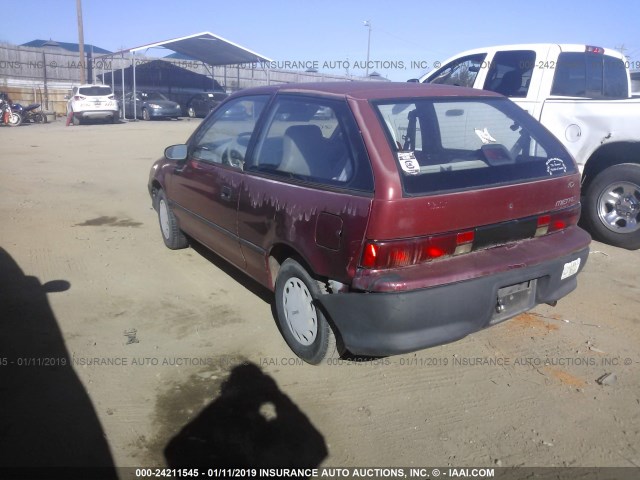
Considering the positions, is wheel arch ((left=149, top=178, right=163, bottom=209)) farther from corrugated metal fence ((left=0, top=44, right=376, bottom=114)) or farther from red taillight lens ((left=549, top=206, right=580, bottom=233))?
corrugated metal fence ((left=0, top=44, right=376, bottom=114))

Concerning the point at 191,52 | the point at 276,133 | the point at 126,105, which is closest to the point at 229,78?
the point at 191,52

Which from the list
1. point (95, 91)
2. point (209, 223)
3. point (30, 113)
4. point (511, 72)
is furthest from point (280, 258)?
point (30, 113)

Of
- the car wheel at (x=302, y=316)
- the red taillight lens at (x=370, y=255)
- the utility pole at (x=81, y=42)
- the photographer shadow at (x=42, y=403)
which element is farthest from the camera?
the utility pole at (x=81, y=42)

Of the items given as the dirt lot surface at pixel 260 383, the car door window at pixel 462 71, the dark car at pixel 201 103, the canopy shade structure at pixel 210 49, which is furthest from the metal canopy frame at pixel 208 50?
the dirt lot surface at pixel 260 383

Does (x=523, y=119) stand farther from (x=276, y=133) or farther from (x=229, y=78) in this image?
(x=229, y=78)

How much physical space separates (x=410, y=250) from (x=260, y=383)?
4.01 feet

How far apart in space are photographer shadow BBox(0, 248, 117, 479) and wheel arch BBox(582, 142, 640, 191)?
532 centimetres

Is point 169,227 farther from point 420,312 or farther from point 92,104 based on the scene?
point 92,104

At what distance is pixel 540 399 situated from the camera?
3.13 metres

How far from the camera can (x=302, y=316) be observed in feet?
11.4

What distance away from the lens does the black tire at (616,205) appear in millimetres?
5602

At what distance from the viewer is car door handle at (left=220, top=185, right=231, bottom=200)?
4.02 m

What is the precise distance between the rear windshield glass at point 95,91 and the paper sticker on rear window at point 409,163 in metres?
22.8

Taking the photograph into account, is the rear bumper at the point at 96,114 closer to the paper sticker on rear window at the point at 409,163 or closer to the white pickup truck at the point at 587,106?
the white pickup truck at the point at 587,106
